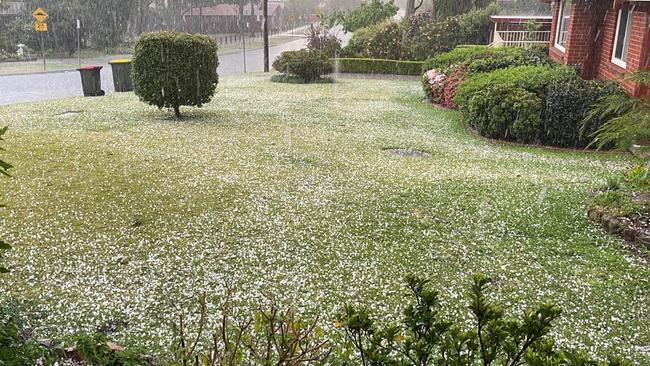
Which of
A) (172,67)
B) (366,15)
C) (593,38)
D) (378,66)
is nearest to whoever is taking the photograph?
(172,67)

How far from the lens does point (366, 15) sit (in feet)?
105

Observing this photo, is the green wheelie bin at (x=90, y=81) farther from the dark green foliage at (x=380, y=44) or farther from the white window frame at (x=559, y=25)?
the white window frame at (x=559, y=25)

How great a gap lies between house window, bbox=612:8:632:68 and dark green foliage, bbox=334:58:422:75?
412 inches

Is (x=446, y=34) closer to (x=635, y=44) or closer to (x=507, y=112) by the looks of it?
(x=635, y=44)

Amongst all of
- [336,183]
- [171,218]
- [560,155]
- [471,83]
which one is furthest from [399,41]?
[171,218]

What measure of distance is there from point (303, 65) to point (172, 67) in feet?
29.5

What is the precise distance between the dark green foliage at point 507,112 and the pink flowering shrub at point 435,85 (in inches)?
148

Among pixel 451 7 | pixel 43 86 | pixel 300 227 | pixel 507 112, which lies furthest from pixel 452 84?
pixel 451 7

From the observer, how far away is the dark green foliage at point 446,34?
75.1 feet

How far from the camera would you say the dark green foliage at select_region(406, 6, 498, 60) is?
2289 centimetres

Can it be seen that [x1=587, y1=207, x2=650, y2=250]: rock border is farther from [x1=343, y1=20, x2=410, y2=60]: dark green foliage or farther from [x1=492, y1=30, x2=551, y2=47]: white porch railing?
[x1=343, y1=20, x2=410, y2=60]: dark green foliage

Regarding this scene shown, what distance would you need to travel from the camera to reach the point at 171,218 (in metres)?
5.09

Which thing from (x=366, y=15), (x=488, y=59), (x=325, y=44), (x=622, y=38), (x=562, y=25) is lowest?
(x=488, y=59)

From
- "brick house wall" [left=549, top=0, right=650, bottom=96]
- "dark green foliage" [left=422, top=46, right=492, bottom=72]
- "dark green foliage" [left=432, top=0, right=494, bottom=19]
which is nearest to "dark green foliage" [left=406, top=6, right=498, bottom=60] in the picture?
"dark green foliage" [left=432, top=0, right=494, bottom=19]
